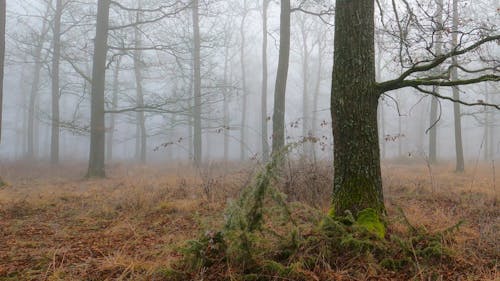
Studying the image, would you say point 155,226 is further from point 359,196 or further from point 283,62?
point 283,62

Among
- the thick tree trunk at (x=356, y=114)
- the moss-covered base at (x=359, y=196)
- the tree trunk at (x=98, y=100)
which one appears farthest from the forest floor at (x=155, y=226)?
the tree trunk at (x=98, y=100)

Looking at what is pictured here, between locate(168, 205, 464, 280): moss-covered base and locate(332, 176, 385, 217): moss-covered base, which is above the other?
locate(332, 176, 385, 217): moss-covered base

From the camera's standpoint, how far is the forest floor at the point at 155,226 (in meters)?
3.01

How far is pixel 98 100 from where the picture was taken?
35.7ft

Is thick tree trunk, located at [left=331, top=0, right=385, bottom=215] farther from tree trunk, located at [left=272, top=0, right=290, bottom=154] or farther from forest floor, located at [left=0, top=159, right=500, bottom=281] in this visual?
tree trunk, located at [left=272, top=0, right=290, bottom=154]

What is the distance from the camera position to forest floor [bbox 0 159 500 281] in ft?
9.89

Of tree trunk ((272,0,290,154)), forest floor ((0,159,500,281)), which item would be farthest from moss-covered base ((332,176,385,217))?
tree trunk ((272,0,290,154))

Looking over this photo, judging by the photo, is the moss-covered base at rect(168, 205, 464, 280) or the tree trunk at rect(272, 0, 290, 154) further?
the tree trunk at rect(272, 0, 290, 154)

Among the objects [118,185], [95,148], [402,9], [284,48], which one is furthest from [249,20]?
[402,9]

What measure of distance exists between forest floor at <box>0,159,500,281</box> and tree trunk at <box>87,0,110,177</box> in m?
3.23

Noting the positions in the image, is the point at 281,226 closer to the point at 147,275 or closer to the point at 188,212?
the point at 147,275

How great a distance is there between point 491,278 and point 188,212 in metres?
3.85

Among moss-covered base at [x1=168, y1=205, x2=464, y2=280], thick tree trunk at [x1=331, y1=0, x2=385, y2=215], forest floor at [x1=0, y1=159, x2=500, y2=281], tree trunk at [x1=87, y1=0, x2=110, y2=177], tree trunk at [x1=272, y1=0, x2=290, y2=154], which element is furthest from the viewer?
tree trunk at [x1=87, y1=0, x2=110, y2=177]

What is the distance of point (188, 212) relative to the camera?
17.6ft
